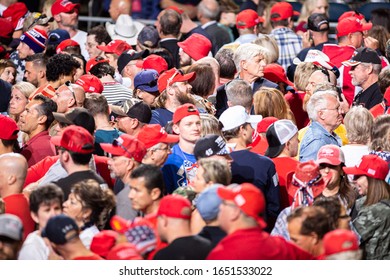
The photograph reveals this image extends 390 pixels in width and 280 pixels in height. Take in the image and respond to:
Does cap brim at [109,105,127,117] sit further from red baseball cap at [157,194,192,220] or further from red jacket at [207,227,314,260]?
red jacket at [207,227,314,260]

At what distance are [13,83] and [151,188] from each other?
4.65 meters

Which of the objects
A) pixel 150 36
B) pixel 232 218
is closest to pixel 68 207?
pixel 232 218

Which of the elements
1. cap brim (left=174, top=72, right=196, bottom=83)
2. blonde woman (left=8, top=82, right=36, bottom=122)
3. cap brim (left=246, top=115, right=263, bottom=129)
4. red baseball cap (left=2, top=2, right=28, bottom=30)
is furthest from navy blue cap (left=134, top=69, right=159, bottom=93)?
red baseball cap (left=2, top=2, right=28, bottom=30)

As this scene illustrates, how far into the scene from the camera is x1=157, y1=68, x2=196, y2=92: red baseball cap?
10914 mm

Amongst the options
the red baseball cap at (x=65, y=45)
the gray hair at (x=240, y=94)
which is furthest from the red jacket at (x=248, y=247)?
the red baseball cap at (x=65, y=45)

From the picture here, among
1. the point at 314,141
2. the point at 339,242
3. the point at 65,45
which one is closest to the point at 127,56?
the point at 65,45

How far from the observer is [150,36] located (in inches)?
538

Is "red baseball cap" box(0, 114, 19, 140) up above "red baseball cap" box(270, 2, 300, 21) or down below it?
above

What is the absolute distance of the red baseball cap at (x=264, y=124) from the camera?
9914 millimetres

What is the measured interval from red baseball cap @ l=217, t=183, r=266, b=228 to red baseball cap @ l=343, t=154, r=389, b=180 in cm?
160

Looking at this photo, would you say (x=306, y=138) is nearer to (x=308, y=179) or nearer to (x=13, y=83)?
(x=308, y=179)

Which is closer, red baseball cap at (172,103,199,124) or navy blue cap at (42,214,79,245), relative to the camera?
navy blue cap at (42,214,79,245)

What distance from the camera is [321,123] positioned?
10.2m

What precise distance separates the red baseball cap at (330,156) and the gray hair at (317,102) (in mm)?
1138
